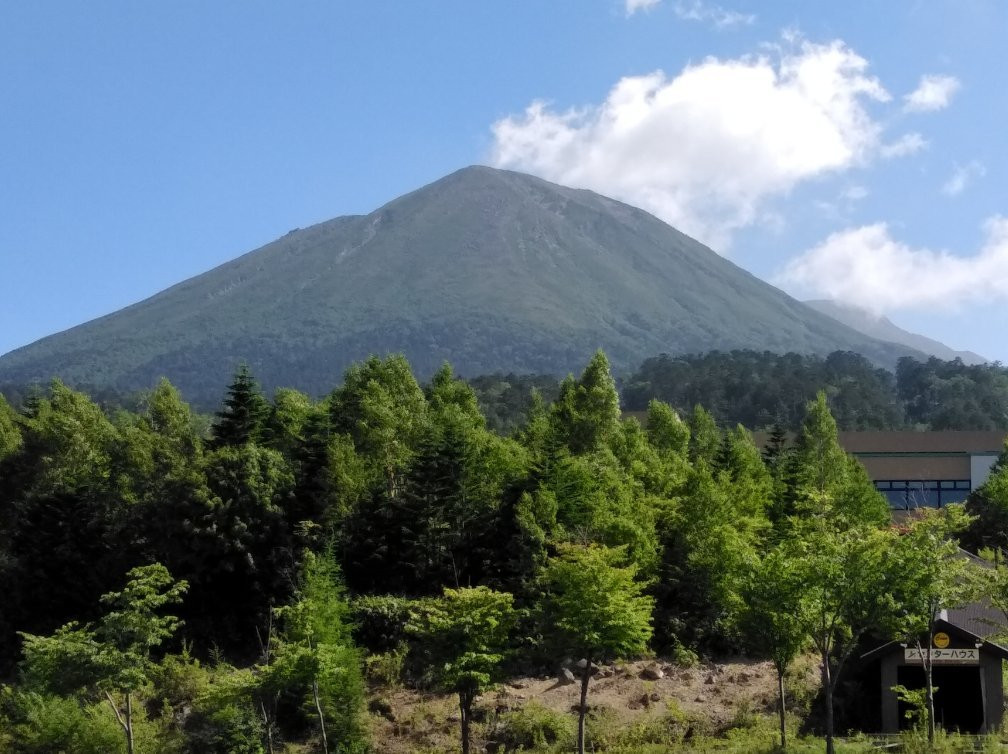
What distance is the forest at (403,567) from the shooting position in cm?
2733

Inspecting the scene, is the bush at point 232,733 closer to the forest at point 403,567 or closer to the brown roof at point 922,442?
the forest at point 403,567

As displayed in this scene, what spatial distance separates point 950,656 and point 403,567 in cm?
1845

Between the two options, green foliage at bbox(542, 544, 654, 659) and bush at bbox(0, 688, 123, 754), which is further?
bush at bbox(0, 688, 123, 754)

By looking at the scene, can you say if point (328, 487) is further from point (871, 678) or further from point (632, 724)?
point (871, 678)

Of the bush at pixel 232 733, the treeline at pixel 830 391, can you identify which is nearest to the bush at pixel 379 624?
the bush at pixel 232 733

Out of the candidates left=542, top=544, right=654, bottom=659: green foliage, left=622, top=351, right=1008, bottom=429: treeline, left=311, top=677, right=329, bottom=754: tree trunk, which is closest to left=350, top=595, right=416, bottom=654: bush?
left=311, top=677, right=329, bottom=754: tree trunk

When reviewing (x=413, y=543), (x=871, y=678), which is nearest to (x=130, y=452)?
(x=413, y=543)

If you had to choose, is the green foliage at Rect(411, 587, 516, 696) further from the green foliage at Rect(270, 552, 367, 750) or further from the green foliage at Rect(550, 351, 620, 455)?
the green foliage at Rect(550, 351, 620, 455)

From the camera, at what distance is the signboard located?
2822 centimetres

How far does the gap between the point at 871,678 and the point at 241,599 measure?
21326 millimetres

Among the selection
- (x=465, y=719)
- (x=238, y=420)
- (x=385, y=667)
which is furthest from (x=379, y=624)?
(x=238, y=420)

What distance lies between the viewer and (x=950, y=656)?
93.1 ft

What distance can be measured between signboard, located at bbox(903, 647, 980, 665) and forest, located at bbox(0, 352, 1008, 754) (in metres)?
1.52

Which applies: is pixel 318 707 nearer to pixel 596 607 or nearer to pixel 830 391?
pixel 596 607
